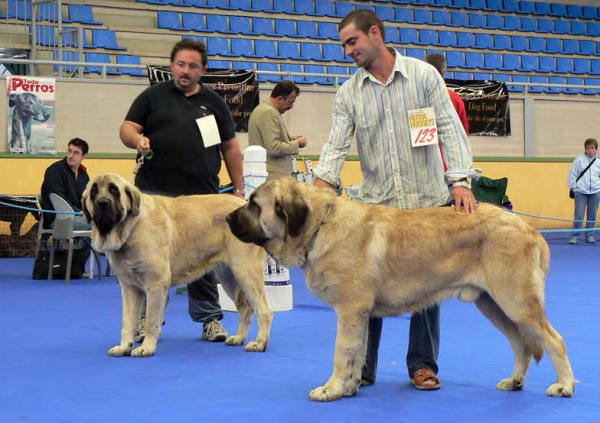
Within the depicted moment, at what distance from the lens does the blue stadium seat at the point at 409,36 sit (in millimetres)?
19734

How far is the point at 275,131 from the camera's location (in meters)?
8.40

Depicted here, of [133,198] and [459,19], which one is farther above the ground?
[459,19]

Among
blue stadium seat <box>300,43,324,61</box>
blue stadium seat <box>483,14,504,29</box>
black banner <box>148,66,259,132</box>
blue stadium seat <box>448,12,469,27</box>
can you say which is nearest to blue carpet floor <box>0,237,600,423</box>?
black banner <box>148,66,259,132</box>

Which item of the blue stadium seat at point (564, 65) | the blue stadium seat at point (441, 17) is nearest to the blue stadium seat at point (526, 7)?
the blue stadium seat at point (564, 65)

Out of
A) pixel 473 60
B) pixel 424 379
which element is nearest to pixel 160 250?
pixel 424 379

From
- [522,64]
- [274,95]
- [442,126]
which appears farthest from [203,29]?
[442,126]

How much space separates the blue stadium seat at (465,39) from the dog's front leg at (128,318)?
54.8 feet

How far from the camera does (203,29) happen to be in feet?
58.0

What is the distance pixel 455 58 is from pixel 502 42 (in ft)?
7.04

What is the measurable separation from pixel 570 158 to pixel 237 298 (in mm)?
13199

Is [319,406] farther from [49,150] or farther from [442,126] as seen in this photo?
[49,150]

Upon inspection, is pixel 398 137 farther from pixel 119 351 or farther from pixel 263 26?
pixel 263 26

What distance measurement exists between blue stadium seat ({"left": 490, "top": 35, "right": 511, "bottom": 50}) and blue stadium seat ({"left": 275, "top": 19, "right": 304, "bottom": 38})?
5593mm

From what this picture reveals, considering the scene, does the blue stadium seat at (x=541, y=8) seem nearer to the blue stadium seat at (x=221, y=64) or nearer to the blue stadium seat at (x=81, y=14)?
the blue stadium seat at (x=221, y=64)
